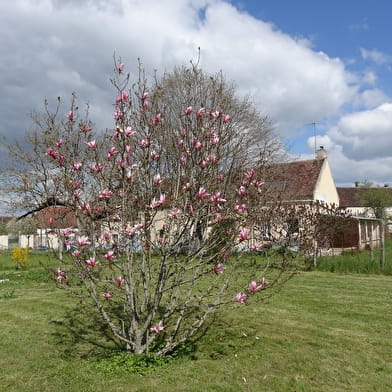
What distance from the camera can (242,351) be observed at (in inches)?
193

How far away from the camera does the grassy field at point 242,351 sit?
156 inches

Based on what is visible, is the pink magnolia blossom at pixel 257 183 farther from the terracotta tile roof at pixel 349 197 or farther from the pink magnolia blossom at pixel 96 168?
the terracotta tile roof at pixel 349 197

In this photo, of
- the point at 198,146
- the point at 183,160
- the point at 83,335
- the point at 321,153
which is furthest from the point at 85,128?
the point at 321,153

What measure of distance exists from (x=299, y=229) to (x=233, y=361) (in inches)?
470

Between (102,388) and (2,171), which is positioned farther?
(2,171)

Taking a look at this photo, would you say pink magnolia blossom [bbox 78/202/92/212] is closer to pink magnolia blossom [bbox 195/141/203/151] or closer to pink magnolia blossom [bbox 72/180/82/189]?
pink magnolia blossom [bbox 72/180/82/189]

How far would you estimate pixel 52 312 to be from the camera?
24.5ft

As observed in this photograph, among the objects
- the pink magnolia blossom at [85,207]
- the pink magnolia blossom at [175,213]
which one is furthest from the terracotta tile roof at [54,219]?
the pink magnolia blossom at [175,213]

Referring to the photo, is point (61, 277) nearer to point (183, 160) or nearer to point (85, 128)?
point (85, 128)

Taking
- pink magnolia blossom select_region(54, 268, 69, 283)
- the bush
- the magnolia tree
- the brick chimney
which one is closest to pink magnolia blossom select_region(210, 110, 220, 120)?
the magnolia tree

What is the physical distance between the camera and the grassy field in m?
3.97

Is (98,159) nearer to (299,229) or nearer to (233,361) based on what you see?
(233,361)

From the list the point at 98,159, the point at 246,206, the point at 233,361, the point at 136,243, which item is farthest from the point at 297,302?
the point at 98,159

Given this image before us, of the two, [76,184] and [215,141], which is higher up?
[215,141]
